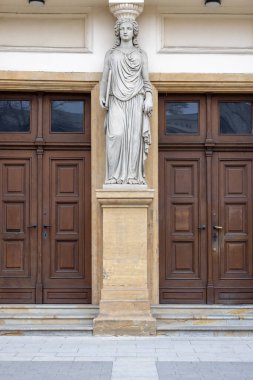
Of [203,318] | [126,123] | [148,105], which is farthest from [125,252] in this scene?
[148,105]

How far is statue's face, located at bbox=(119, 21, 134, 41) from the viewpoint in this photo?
9617 mm

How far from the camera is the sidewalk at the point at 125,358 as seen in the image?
732 centimetres

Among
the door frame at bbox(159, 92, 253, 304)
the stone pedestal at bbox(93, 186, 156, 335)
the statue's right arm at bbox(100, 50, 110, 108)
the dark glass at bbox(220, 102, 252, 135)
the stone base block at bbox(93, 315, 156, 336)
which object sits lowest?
the stone base block at bbox(93, 315, 156, 336)

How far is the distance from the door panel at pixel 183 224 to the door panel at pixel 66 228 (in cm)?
112

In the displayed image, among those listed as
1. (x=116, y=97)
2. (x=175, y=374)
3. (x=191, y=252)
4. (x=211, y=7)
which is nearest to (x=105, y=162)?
(x=116, y=97)

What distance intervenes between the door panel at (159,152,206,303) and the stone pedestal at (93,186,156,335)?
0.86 m

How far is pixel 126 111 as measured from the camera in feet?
31.5

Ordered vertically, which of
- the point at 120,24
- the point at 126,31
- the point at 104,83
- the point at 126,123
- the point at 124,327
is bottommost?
the point at 124,327

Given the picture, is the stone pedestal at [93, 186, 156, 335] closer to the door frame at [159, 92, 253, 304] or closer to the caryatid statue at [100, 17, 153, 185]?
the caryatid statue at [100, 17, 153, 185]

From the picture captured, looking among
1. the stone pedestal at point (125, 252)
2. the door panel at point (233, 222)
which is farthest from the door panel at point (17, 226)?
the door panel at point (233, 222)

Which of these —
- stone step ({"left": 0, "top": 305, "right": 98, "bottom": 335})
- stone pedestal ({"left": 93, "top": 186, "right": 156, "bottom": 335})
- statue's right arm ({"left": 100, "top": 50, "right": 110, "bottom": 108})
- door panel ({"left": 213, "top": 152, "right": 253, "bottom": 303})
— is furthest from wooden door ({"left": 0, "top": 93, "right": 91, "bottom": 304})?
door panel ({"left": 213, "top": 152, "right": 253, "bottom": 303})

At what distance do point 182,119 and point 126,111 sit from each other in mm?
1145

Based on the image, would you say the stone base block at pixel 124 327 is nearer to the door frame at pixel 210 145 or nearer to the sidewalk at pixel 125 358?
the sidewalk at pixel 125 358

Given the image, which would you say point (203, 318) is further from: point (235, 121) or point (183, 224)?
point (235, 121)
